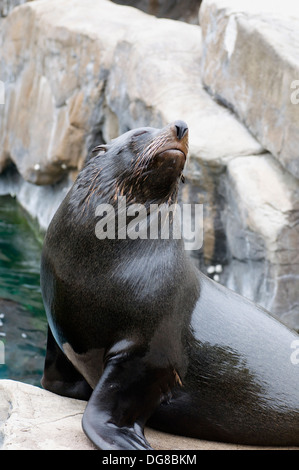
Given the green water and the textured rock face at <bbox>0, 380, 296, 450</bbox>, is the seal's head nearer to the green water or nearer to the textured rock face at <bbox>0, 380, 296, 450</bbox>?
the textured rock face at <bbox>0, 380, 296, 450</bbox>

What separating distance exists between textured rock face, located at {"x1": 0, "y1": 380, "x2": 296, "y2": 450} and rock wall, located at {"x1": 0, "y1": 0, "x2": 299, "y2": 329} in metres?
3.02

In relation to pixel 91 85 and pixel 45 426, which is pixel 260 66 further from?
pixel 45 426

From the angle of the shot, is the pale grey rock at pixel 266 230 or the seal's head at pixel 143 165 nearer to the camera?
the seal's head at pixel 143 165

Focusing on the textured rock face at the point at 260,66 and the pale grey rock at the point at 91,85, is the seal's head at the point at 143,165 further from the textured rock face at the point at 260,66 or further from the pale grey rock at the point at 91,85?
the pale grey rock at the point at 91,85

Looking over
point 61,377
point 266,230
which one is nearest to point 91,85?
point 266,230

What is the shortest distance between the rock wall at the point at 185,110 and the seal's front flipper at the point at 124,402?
124 inches

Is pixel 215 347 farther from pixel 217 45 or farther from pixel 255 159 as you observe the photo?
pixel 217 45

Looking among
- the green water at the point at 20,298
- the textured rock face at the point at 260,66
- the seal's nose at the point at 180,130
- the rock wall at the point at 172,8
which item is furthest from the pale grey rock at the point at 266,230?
the rock wall at the point at 172,8

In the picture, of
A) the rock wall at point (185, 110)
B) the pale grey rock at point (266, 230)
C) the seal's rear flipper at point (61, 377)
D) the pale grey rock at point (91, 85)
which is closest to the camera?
the seal's rear flipper at point (61, 377)

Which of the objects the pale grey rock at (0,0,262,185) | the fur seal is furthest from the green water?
the fur seal

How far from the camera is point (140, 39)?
907cm

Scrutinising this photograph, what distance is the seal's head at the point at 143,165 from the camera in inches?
144

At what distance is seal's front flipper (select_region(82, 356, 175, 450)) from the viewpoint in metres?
3.41

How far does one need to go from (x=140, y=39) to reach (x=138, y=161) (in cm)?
572
